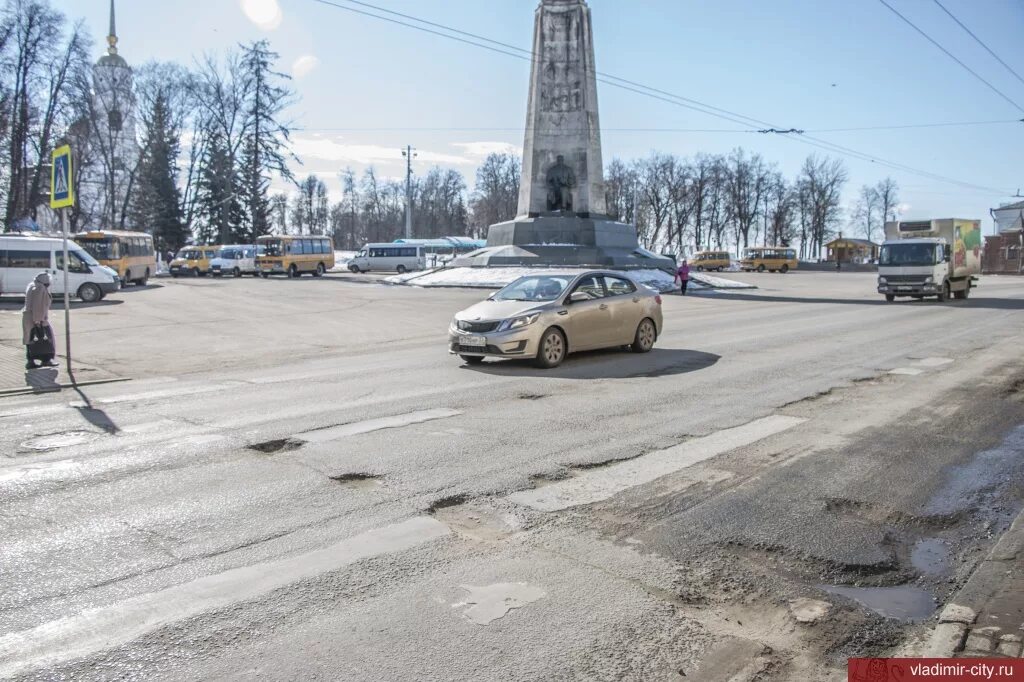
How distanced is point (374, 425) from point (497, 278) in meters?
29.1

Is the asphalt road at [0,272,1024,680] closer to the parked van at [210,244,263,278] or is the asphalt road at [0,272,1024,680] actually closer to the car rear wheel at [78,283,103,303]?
the car rear wheel at [78,283,103,303]

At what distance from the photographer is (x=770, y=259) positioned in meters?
73.4

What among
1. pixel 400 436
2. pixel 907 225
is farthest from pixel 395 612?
pixel 907 225

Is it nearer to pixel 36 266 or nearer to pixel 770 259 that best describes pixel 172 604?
pixel 36 266

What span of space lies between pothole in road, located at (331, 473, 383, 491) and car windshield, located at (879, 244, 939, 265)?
27.7 m

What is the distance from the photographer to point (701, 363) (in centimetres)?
1218

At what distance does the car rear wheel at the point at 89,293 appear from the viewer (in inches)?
1063

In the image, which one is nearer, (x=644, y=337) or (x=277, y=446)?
(x=277, y=446)

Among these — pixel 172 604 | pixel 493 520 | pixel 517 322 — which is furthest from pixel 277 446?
pixel 517 322

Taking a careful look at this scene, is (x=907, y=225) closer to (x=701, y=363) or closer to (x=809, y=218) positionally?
(x=701, y=363)

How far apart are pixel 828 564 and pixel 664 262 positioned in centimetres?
3665

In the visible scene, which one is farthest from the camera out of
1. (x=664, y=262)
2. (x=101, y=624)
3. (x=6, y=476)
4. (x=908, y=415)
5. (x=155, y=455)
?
(x=664, y=262)

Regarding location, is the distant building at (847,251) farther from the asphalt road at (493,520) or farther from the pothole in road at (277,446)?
the pothole in road at (277,446)

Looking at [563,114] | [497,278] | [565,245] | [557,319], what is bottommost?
[557,319]
